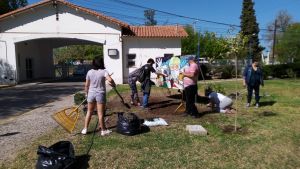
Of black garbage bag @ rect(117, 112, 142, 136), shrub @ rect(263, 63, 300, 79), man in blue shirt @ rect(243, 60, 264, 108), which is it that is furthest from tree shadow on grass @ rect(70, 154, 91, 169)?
shrub @ rect(263, 63, 300, 79)

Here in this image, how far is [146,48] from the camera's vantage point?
27.9m

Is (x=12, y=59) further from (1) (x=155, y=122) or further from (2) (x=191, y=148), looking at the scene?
(2) (x=191, y=148)

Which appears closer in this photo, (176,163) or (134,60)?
(176,163)

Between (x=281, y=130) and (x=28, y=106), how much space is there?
1006 centimetres

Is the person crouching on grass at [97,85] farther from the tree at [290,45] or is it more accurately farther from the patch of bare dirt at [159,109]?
the tree at [290,45]

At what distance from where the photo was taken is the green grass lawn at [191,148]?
6.78 metres

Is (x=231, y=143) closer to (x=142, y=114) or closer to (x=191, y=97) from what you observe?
(x=191, y=97)

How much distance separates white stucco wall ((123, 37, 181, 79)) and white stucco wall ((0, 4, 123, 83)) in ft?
3.27

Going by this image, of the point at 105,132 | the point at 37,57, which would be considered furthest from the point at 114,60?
the point at 105,132

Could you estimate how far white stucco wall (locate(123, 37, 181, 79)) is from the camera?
27.4 m

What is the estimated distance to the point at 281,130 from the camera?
365 inches

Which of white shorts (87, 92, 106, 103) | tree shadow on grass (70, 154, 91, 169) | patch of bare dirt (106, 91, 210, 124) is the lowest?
tree shadow on grass (70, 154, 91, 169)

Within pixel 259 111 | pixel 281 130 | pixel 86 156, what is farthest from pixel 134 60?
pixel 86 156

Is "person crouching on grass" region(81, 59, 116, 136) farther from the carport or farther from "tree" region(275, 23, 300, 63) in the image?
"tree" region(275, 23, 300, 63)
